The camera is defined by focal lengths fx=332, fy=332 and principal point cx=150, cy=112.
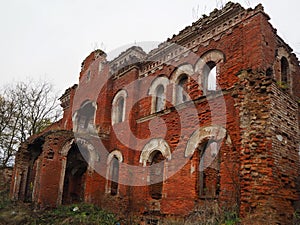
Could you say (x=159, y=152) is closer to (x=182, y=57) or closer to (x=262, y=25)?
(x=182, y=57)

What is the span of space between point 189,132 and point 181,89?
7.93 feet

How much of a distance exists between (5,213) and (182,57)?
33.7 ft

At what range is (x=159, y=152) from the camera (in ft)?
42.8

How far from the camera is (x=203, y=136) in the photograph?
35.6ft

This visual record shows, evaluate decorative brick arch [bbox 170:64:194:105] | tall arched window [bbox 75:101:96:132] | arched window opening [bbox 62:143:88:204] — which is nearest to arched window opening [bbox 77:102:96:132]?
tall arched window [bbox 75:101:96:132]

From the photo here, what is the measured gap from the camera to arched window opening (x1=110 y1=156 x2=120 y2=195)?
1488 cm

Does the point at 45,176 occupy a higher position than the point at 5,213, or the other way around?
the point at 45,176

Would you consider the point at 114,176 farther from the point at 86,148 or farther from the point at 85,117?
the point at 85,117

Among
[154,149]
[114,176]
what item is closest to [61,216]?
[114,176]

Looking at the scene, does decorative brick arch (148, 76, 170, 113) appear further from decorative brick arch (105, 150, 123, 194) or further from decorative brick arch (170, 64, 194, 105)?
decorative brick arch (105, 150, 123, 194)

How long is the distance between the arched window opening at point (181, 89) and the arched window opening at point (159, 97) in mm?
931

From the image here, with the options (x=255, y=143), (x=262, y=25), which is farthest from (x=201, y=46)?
(x=255, y=143)

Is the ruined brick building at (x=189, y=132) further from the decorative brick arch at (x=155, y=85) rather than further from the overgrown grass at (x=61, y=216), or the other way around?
the overgrown grass at (x=61, y=216)

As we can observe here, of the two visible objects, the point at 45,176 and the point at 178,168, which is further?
the point at 45,176
